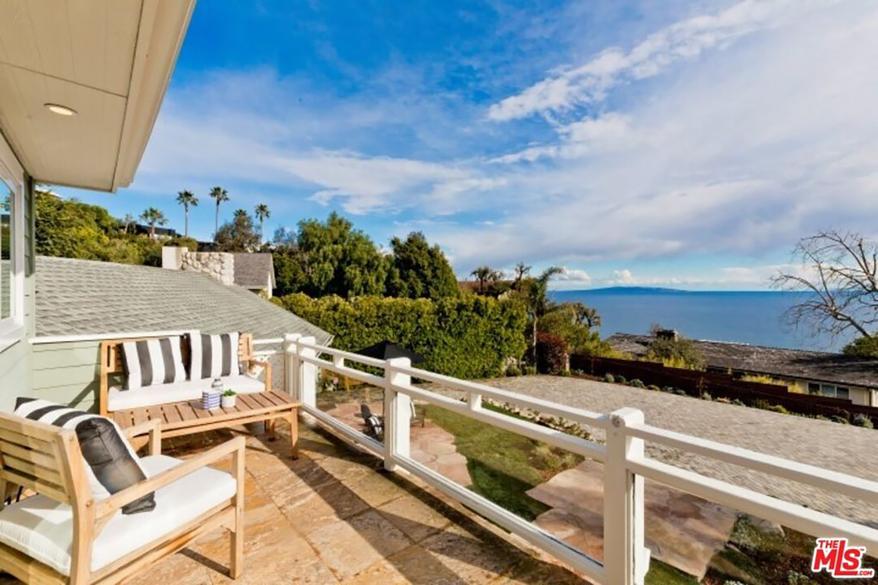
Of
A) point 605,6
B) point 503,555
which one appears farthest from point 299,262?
point 503,555

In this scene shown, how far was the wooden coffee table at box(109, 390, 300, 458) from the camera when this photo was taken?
315 centimetres

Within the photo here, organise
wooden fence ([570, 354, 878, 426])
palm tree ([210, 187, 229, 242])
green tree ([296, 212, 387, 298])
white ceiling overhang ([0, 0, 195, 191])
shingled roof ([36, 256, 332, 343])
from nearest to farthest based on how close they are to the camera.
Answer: white ceiling overhang ([0, 0, 195, 191])
shingled roof ([36, 256, 332, 343])
wooden fence ([570, 354, 878, 426])
green tree ([296, 212, 387, 298])
palm tree ([210, 187, 229, 242])

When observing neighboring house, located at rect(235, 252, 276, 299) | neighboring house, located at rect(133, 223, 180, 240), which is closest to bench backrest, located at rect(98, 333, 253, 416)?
neighboring house, located at rect(235, 252, 276, 299)

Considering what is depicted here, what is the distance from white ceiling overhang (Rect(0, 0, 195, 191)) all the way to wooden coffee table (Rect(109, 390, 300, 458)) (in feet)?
7.26

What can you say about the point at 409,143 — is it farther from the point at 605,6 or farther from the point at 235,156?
the point at 605,6

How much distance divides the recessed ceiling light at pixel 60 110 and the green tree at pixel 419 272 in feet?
76.2

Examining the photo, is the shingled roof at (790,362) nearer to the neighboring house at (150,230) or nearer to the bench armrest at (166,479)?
the bench armrest at (166,479)

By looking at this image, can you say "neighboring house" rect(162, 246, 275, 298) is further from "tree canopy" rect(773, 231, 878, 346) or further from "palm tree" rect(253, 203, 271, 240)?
"tree canopy" rect(773, 231, 878, 346)

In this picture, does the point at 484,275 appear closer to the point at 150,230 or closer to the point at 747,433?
the point at 747,433

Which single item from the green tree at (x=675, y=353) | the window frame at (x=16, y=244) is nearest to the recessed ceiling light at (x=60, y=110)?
the window frame at (x=16, y=244)

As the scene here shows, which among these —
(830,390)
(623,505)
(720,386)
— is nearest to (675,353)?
(830,390)

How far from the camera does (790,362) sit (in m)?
20.4

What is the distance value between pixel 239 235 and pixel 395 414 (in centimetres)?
4085

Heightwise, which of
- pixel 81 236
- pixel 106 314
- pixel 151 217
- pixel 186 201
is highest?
pixel 186 201
